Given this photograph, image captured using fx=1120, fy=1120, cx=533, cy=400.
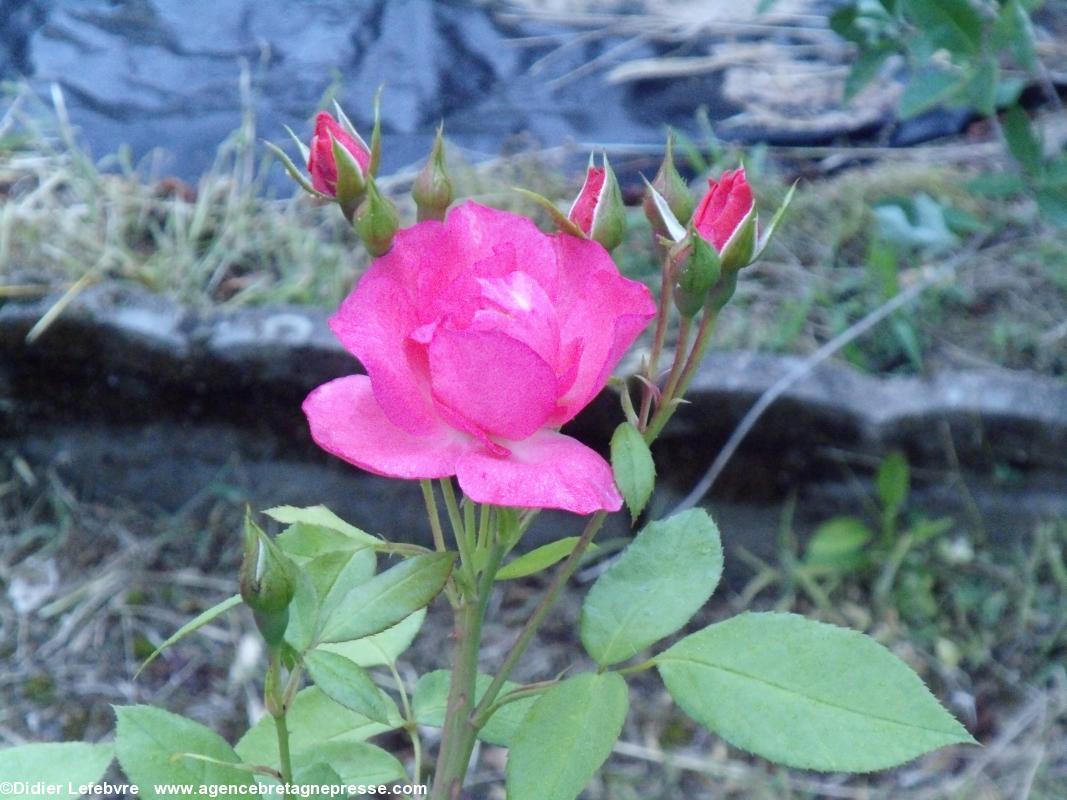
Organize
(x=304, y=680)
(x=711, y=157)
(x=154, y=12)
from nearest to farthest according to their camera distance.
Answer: (x=304, y=680), (x=711, y=157), (x=154, y=12)

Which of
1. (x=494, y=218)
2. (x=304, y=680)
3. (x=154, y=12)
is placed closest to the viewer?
(x=494, y=218)

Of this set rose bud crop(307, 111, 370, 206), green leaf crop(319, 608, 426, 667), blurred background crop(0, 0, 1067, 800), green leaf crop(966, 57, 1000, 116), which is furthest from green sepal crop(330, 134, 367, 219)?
green leaf crop(966, 57, 1000, 116)

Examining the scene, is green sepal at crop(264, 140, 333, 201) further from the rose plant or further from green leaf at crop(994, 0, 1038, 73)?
green leaf at crop(994, 0, 1038, 73)

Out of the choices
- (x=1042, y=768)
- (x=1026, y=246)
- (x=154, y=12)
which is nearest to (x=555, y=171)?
(x=1026, y=246)

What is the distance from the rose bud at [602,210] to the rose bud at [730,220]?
3 centimetres

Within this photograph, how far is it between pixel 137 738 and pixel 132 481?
1.14m

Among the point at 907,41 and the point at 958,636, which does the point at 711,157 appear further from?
the point at 958,636

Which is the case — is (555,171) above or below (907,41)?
below

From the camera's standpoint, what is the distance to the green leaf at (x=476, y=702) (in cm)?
49

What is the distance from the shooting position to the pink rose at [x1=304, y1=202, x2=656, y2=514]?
14.2 inches

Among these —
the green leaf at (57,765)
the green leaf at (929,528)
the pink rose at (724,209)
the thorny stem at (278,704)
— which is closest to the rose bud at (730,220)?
the pink rose at (724,209)

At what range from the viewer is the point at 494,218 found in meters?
0.40

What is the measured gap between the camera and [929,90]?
53.0 inches

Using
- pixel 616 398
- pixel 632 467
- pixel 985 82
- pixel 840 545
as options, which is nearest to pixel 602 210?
pixel 632 467
